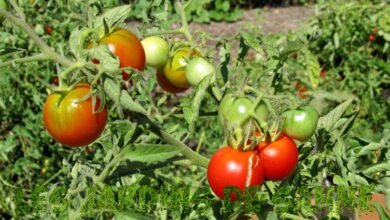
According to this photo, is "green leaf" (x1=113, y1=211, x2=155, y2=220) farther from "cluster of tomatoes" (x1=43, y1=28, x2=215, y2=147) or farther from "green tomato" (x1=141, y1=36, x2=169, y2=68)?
"green tomato" (x1=141, y1=36, x2=169, y2=68)

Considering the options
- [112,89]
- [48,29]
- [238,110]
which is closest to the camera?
[112,89]

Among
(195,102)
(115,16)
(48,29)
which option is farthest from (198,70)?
(48,29)

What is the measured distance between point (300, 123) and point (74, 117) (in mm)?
371

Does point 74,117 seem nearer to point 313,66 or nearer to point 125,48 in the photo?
point 125,48

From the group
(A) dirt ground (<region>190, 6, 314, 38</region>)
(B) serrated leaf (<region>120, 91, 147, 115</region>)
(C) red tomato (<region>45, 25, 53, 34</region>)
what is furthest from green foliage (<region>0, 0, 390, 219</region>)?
(A) dirt ground (<region>190, 6, 314, 38</region>)

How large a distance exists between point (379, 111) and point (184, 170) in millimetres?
1049

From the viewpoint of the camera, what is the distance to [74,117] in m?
0.96

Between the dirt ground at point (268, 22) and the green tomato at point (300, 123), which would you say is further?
the dirt ground at point (268, 22)

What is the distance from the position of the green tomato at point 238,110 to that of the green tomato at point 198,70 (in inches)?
3.5

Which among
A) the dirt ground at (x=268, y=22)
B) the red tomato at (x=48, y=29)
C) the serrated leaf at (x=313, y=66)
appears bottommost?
the serrated leaf at (x=313, y=66)

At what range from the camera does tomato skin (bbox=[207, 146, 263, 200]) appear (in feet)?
3.14

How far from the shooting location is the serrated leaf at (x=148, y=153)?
3.14ft

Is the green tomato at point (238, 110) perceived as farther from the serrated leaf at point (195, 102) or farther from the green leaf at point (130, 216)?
the green leaf at point (130, 216)

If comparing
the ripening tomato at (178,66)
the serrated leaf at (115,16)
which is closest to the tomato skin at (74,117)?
the serrated leaf at (115,16)
